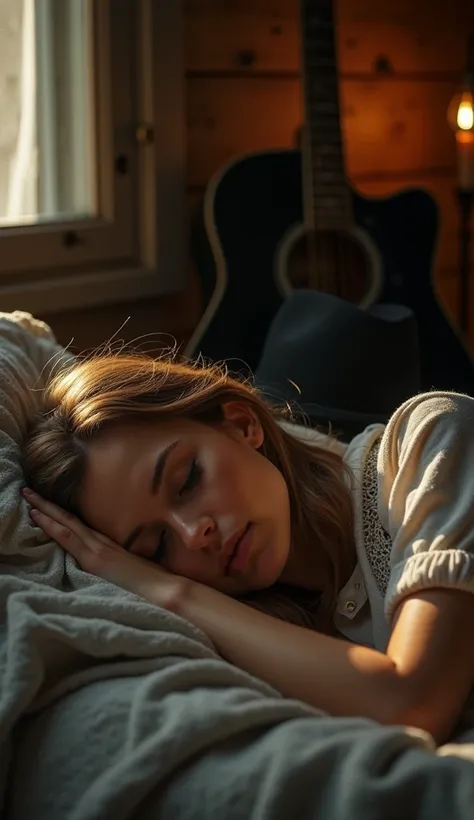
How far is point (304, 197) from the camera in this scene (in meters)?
2.01

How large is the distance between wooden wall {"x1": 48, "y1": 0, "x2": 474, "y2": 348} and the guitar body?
187mm

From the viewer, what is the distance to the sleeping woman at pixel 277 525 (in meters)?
0.90

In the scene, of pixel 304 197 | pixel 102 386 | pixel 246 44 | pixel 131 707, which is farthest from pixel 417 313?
pixel 131 707

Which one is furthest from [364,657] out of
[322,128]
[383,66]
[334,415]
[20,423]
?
[383,66]

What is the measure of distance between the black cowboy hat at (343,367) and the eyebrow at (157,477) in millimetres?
486

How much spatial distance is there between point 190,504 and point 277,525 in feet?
0.29

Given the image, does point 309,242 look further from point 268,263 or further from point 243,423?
point 243,423

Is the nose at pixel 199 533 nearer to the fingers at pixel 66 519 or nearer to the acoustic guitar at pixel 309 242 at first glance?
the fingers at pixel 66 519

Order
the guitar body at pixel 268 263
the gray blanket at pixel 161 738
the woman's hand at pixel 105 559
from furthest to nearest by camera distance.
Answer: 1. the guitar body at pixel 268 263
2. the woman's hand at pixel 105 559
3. the gray blanket at pixel 161 738

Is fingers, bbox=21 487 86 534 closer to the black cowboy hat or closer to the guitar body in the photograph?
the black cowboy hat

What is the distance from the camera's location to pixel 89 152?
1.92 m

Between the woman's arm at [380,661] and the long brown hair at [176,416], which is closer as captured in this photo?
the woman's arm at [380,661]

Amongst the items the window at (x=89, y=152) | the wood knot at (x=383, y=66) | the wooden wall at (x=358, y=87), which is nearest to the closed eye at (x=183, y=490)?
the window at (x=89, y=152)

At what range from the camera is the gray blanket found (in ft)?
2.16
